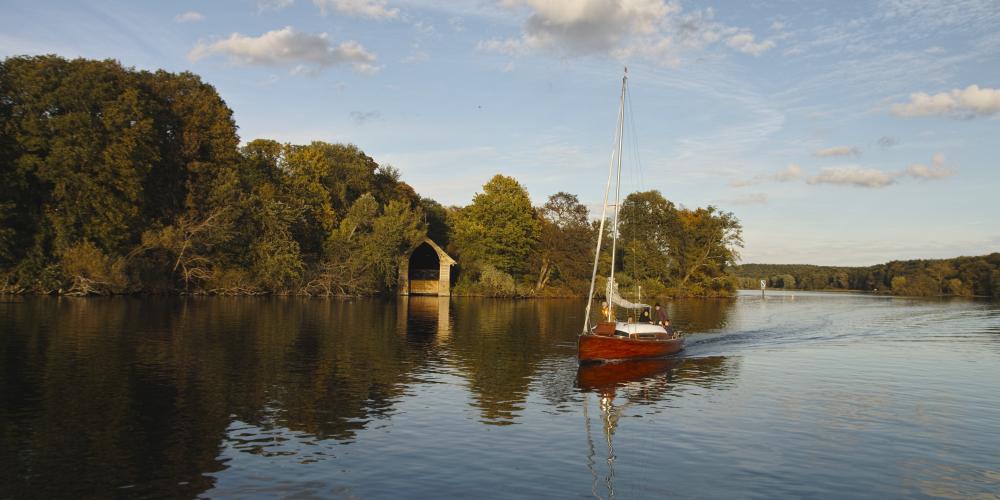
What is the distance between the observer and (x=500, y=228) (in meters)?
89.7

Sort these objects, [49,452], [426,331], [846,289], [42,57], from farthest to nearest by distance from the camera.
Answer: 1. [846,289]
2. [42,57]
3. [426,331]
4. [49,452]

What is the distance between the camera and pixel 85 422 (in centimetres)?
1600

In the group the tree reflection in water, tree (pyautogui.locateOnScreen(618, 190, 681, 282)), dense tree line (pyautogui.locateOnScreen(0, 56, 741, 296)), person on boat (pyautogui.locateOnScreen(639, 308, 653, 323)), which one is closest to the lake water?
the tree reflection in water

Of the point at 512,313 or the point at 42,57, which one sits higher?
the point at 42,57

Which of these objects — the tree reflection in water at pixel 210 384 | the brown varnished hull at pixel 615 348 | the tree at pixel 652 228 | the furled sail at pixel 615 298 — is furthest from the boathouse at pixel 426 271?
the brown varnished hull at pixel 615 348

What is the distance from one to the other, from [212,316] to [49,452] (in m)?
32.2

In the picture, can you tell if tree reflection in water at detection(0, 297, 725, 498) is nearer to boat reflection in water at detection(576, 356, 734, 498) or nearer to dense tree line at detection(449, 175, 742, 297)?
boat reflection in water at detection(576, 356, 734, 498)

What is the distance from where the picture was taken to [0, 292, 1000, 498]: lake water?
13172 millimetres

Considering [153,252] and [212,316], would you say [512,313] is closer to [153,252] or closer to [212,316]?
[212,316]

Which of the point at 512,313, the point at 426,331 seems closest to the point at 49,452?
the point at 426,331

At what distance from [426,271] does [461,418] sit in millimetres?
70252

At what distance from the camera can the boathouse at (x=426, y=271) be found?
8436 centimetres

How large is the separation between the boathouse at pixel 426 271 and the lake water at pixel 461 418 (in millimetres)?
47105

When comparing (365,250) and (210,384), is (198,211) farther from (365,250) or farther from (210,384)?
(210,384)
